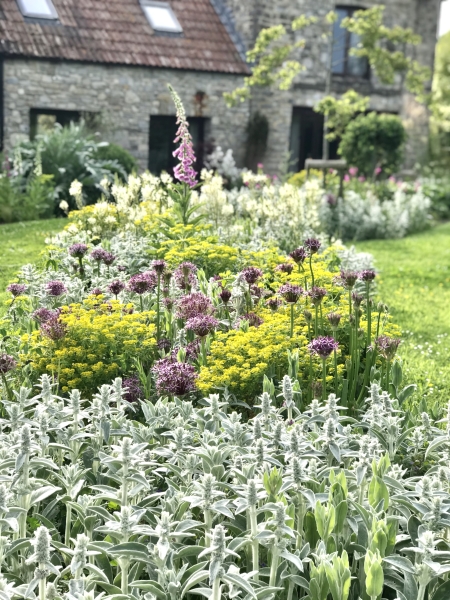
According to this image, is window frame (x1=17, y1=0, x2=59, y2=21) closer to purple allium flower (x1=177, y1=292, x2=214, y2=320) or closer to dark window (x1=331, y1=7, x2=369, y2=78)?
dark window (x1=331, y1=7, x2=369, y2=78)

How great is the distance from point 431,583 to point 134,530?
40.8 inches

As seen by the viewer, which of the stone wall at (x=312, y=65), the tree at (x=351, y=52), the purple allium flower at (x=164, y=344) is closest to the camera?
the purple allium flower at (x=164, y=344)

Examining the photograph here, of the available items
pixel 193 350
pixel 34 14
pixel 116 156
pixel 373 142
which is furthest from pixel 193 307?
pixel 373 142

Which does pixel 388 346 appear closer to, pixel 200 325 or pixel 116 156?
pixel 200 325

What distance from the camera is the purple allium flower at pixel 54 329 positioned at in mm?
4445

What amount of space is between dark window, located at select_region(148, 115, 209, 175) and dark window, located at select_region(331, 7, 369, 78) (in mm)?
4246

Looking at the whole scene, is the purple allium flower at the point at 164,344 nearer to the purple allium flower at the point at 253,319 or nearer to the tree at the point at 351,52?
the purple allium flower at the point at 253,319

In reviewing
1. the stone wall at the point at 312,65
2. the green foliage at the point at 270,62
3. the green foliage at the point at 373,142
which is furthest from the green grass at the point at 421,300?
the stone wall at the point at 312,65

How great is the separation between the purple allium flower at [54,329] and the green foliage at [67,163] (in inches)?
323

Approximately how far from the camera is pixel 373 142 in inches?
687

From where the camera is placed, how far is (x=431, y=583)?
267 cm

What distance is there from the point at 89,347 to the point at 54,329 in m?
0.31

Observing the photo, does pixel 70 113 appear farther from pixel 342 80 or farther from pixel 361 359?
pixel 361 359

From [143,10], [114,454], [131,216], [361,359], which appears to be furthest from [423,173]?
[114,454]
